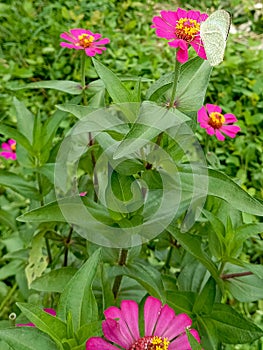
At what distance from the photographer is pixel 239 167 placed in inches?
66.0

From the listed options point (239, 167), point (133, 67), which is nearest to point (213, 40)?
point (239, 167)

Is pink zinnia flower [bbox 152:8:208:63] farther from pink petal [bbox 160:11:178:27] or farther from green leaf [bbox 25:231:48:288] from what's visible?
green leaf [bbox 25:231:48:288]

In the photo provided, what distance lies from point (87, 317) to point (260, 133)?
122cm

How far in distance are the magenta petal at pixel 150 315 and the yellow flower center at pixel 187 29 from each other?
34 centimetres

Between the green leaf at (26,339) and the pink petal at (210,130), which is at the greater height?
the pink petal at (210,130)

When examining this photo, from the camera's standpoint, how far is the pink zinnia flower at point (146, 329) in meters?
0.59

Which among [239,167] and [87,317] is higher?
[87,317]

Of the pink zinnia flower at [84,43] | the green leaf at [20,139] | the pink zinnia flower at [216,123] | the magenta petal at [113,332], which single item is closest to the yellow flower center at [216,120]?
the pink zinnia flower at [216,123]

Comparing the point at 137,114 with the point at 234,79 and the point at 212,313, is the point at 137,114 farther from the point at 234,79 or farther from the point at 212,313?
the point at 234,79

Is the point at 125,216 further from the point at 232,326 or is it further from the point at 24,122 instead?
the point at 24,122

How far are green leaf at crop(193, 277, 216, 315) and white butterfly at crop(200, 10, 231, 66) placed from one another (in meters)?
0.37

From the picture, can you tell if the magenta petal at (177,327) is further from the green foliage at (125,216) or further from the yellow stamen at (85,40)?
the yellow stamen at (85,40)

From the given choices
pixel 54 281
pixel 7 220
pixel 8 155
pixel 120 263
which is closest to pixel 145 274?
pixel 120 263

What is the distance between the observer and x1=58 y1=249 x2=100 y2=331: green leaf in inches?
27.0
